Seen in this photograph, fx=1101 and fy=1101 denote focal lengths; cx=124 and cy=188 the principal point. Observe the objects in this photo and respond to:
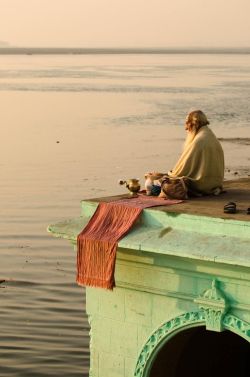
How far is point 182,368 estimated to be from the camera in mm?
9328

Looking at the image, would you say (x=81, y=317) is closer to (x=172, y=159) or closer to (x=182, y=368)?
(x=182, y=368)

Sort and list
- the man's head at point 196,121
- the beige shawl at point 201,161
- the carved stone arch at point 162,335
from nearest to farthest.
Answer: the carved stone arch at point 162,335 → the beige shawl at point 201,161 → the man's head at point 196,121

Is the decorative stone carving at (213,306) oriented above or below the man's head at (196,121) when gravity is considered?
below

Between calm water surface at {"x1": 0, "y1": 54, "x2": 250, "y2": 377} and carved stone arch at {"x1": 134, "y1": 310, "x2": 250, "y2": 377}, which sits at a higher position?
carved stone arch at {"x1": 134, "y1": 310, "x2": 250, "y2": 377}

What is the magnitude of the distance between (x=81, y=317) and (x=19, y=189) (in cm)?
931

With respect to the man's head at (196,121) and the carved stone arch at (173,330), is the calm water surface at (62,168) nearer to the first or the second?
the carved stone arch at (173,330)

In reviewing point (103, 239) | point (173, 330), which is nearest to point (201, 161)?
point (103, 239)

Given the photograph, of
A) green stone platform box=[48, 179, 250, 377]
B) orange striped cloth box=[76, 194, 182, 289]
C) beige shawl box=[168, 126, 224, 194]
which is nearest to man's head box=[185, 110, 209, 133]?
beige shawl box=[168, 126, 224, 194]

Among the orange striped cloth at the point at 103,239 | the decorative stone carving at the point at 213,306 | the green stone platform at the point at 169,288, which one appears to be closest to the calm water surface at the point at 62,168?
the green stone platform at the point at 169,288

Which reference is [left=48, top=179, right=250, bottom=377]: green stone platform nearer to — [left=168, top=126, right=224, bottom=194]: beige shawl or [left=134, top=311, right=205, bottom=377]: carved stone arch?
[left=134, top=311, right=205, bottom=377]: carved stone arch

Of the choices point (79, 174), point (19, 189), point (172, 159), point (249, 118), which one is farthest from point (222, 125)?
point (19, 189)

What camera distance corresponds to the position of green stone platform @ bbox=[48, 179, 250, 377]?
8125mm

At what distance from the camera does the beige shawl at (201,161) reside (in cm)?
934

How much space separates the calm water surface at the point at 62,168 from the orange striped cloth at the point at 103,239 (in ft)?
13.6
